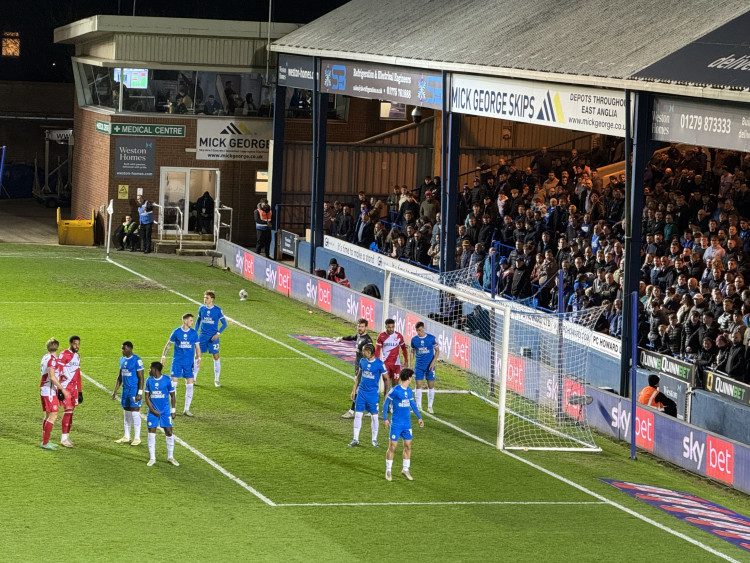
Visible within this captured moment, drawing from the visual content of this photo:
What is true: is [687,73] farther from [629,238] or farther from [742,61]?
[629,238]

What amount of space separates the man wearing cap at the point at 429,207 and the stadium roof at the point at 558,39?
4412mm

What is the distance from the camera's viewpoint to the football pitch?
15469mm

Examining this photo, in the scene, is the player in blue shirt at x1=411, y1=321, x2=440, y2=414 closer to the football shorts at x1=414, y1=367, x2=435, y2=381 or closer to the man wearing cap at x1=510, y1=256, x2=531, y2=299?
the football shorts at x1=414, y1=367, x2=435, y2=381

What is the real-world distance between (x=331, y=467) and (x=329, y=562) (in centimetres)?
435

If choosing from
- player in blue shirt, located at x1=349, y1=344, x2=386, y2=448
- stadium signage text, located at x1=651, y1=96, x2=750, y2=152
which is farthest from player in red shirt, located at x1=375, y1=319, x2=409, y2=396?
stadium signage text, located at x1=651, y1=96, x2=750, y2=152

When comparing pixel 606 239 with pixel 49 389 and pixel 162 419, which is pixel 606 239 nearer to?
pixel 162 419

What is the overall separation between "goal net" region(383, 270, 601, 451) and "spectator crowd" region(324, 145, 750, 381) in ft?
3.12

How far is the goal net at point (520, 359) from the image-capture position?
21812 mm

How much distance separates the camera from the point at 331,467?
19062 millimetres

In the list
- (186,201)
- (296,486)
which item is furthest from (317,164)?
(296,486)

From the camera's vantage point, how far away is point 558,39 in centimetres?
2736

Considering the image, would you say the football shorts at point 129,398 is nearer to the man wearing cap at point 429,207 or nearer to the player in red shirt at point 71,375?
the player in red shirt at point 71,375

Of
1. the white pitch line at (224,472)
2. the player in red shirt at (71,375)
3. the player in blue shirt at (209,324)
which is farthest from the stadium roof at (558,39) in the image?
the player in red shirt at (71,375)

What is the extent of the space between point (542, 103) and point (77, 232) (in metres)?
21.5
